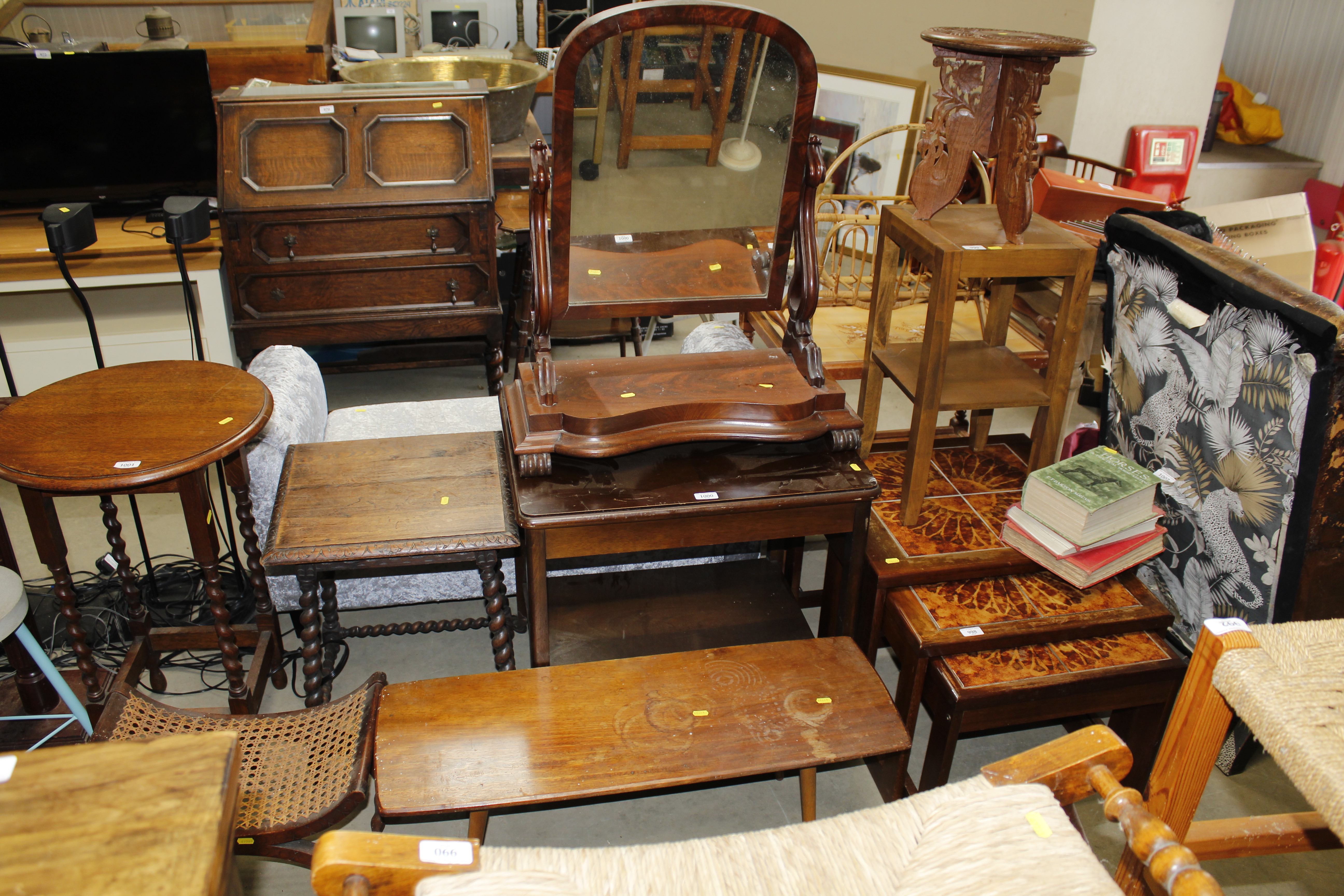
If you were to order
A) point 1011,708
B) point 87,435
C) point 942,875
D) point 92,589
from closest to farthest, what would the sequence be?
1. point 942,875
2. point 87,435
3. point 1011,708
4. point 92,589

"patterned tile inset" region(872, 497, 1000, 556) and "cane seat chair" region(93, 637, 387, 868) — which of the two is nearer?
"cane seat chair" region(93, 637, 387, 868)

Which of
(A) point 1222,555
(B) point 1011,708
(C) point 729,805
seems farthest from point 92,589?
(A) point 1222,555

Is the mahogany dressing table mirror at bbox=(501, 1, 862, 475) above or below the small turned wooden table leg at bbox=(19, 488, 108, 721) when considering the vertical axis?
above

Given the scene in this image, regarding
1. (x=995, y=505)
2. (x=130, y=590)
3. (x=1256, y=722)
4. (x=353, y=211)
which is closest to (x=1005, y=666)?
(x=995, y=505)

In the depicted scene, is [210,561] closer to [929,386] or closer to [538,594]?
[538,594]

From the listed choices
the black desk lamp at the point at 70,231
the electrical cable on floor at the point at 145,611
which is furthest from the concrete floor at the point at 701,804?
the black desk lamp at the point at 70,231

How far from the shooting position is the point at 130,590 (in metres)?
2.38

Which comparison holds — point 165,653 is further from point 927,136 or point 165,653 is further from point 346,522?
point 927,136

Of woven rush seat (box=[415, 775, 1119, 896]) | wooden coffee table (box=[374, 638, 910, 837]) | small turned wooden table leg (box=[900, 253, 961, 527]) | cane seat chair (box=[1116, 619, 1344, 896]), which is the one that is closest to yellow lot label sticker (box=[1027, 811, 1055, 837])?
woven rush seat (box=[415, 775, 1119, 896])

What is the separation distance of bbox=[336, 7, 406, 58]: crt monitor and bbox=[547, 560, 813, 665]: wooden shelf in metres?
3.74

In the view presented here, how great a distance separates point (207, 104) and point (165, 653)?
2.16 metres

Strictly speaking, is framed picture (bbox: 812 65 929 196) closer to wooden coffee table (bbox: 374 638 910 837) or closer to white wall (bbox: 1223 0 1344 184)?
white wall (bbox: 1223 0 1344 184)

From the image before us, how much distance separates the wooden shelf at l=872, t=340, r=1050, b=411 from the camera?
7.73ft

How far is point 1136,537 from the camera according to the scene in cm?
231
